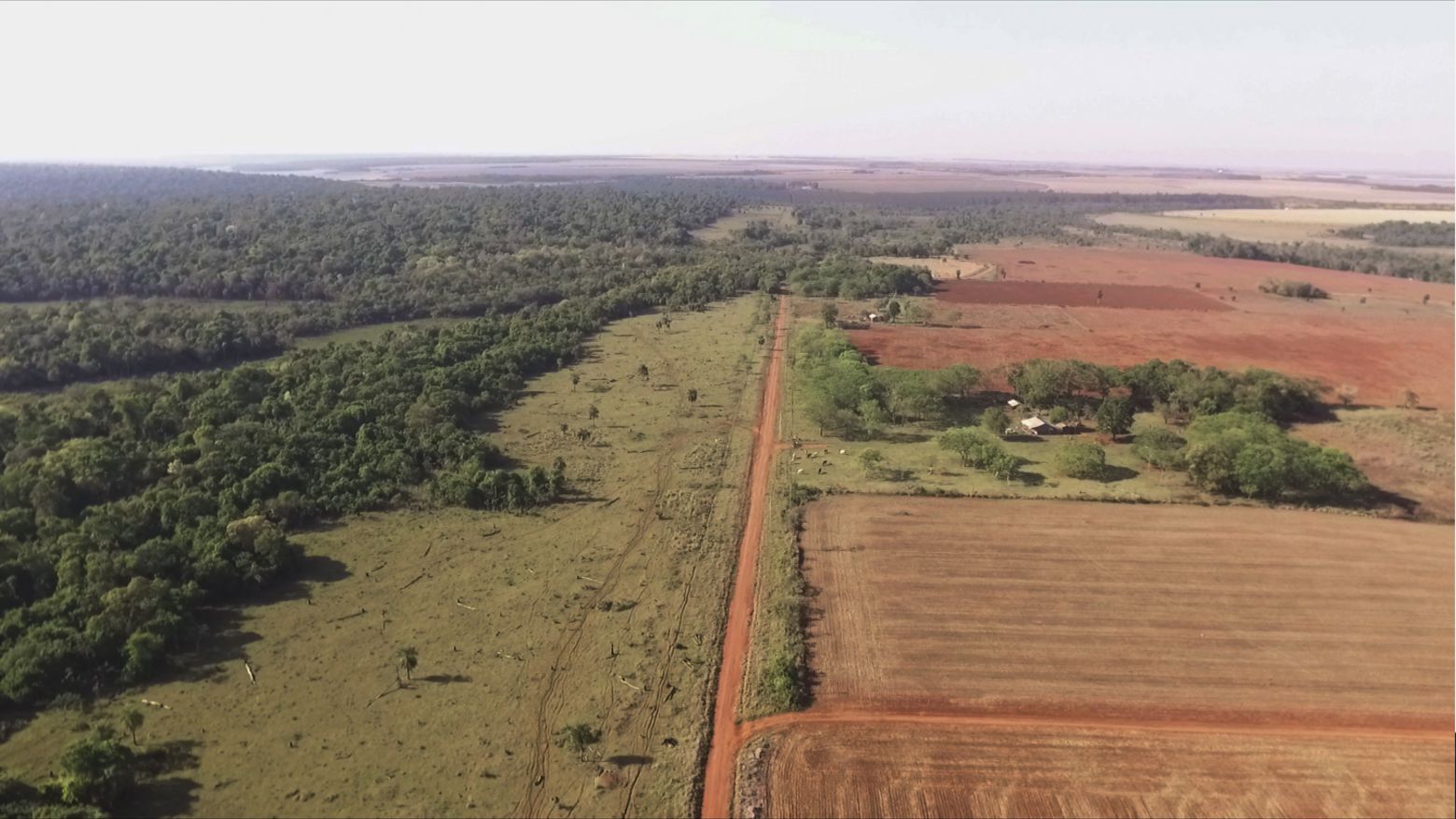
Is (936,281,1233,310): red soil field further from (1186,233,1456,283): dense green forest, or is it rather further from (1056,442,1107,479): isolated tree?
(1056,442,1107,479): isolated tree

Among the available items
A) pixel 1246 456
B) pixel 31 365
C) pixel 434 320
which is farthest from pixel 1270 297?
pixel 31 365

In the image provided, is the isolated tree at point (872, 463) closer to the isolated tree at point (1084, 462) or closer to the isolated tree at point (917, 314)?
the isolated tree at point (1084, 462)

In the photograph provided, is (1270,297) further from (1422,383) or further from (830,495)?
(830,495)

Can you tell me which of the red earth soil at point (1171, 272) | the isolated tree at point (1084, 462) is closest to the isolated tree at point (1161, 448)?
the isolated tree at point (1084, 462)

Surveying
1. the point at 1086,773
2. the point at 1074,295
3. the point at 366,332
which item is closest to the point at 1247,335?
the point at 1074,295

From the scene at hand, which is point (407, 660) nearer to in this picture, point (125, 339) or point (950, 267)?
point (125, 339)
